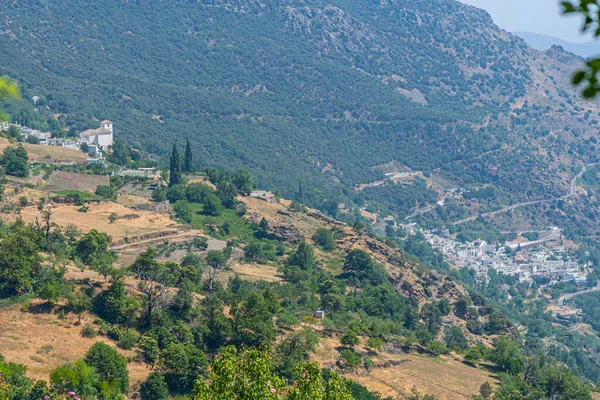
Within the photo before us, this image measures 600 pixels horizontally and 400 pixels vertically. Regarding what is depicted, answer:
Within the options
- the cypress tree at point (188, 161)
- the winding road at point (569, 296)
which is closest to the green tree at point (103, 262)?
the cypress tree at point (188, 161)

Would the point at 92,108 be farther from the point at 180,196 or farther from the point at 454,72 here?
the point at 454,72

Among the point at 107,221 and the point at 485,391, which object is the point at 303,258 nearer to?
the point at 107,221

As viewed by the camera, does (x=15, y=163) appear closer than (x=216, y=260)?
No

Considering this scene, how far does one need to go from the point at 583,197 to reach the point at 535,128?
23604mm

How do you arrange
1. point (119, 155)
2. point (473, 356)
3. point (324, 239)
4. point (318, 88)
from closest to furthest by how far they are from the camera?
point (473, 356), point (324, 239), point (119, 155), point (318, 88)

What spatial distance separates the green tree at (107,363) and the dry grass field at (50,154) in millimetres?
38270

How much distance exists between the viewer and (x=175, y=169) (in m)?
69.5

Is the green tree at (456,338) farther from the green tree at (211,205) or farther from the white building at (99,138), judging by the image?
the white building at (99,138)

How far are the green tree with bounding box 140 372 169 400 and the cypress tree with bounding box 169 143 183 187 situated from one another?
38683 millimetres

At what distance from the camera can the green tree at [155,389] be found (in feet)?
104

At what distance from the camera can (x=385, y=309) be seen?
55.1 metres

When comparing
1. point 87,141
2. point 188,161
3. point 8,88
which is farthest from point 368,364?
point 87,141

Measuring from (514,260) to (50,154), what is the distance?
6708cm

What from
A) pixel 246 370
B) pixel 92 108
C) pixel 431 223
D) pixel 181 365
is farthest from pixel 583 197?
pixel 246 370
